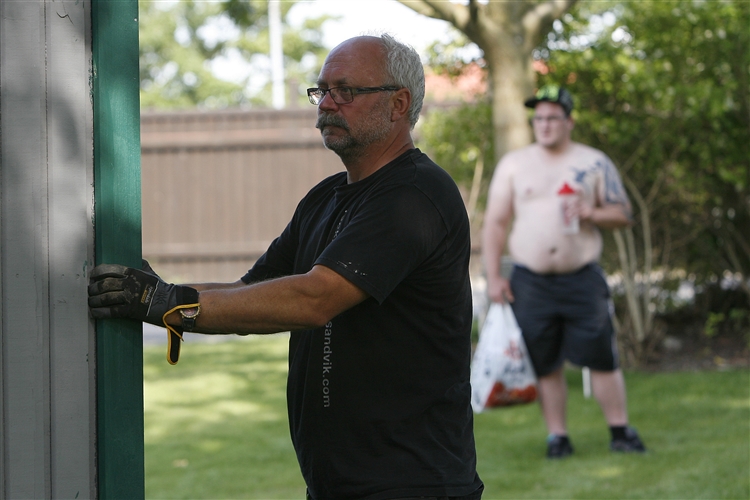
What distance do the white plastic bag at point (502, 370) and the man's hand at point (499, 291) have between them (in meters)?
0.17

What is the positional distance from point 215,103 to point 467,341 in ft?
95.8

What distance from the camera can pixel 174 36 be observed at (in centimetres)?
3119

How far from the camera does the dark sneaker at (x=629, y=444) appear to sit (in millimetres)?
5328

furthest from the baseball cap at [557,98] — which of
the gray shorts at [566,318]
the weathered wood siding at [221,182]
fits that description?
the weathered wood siding at [221,182]

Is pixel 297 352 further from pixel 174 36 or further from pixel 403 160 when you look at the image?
pixel 174 36

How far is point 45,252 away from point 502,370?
3652mm

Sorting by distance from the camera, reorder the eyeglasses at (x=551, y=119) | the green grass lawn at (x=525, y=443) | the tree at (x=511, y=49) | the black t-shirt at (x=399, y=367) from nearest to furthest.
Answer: the black t-shirt at (x=399, y=367) → the green grass lawn at (x=525, y=443) → the eyeglasses at (x=551, y=119) → the tree at (x=511, y=49)

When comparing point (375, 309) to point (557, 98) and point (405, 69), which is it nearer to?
point (405, 69)

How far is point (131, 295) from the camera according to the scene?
2.02 metres

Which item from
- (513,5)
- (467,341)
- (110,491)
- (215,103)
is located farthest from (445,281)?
(215,103)

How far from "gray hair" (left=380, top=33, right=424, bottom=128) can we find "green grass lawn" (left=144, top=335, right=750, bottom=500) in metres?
2.64

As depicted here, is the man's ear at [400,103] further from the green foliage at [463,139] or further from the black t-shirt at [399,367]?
the green foliage at [463,139]

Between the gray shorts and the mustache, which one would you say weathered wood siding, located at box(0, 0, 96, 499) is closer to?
the mustache

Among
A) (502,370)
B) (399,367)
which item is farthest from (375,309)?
(502,370)
